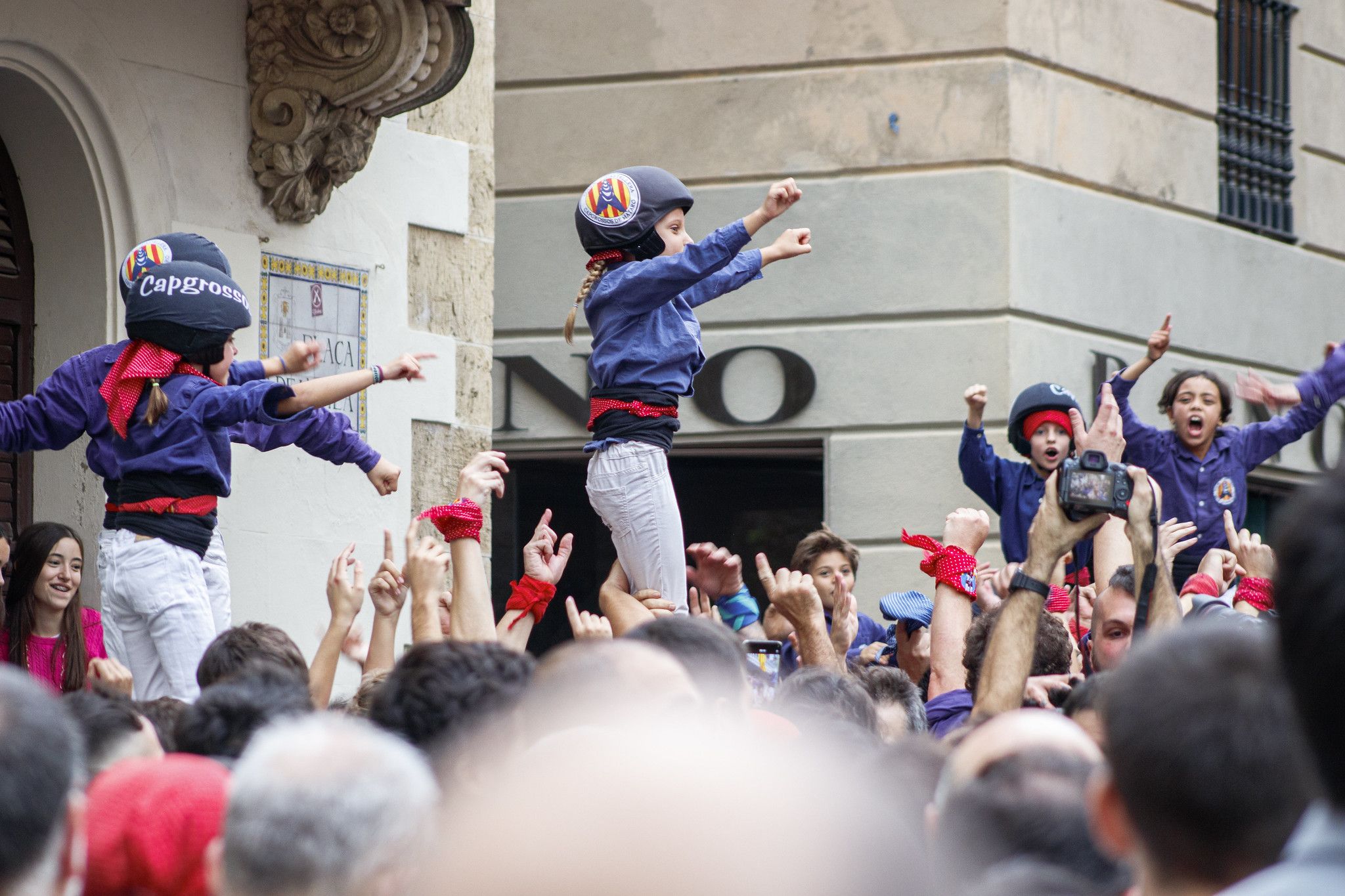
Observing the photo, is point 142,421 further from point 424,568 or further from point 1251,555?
point 1251,555

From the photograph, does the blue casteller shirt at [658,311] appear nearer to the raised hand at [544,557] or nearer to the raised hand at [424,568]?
the raised hand at [544,557]

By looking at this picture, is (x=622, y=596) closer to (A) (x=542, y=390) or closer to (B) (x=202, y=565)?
(B) (x=202, y=565)

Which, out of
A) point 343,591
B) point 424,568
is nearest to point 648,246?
point 343,591

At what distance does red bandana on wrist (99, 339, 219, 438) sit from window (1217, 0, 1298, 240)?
8.06 metres

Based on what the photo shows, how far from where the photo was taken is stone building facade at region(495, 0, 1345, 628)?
34.6 ft

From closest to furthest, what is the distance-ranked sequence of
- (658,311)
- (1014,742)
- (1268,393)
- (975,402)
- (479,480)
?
(1014,742)
(479,480)
(658,311)
(1268,393)
(975,402)

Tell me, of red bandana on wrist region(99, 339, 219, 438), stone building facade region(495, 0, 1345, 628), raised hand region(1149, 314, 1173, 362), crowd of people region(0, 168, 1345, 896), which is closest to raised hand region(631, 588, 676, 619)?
crowd of people region(0, 168, 1345, 896)

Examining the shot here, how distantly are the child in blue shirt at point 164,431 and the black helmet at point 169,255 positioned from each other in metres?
0.34

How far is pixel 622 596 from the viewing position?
6.20 m

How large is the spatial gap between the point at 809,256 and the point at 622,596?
4.95 metres

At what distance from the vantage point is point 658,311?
6.37 meters

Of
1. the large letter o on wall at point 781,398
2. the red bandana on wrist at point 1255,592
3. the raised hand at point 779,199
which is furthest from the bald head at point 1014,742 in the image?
the large letter o on wall at point 781,398

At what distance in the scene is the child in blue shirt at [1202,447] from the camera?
26.5 ft

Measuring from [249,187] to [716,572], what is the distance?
2.41 meters
